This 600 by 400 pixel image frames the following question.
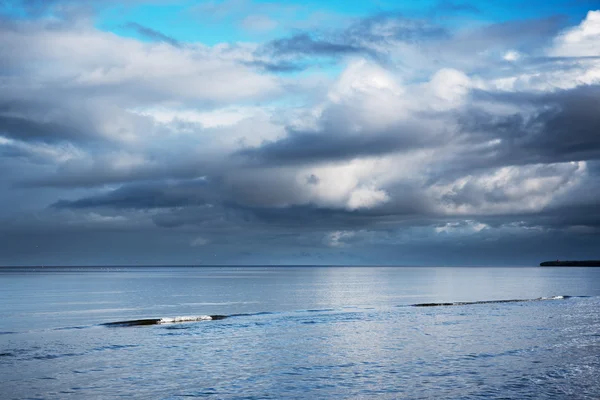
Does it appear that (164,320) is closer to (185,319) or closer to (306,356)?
(185,319)

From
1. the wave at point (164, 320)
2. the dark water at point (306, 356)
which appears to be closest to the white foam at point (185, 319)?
the wave at point (164, 320)

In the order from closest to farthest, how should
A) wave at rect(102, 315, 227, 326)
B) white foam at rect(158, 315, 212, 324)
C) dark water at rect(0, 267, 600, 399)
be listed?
dark water at rect(0, 267, 600, 399), wave at rect(102, 315, 227, 326), white foam at rect(158, 315, 212, 324)

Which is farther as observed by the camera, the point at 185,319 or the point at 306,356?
the point at 185,319

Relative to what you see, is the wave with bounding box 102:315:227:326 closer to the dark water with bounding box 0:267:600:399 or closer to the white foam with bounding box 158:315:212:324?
the white foam with bounding box 158:315:212:324

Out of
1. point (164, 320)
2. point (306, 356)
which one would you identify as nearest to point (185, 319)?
point (164, 320)

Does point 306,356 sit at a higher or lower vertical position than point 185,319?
higher

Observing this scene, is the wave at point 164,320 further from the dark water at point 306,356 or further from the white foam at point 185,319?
the dark water at point 306,356

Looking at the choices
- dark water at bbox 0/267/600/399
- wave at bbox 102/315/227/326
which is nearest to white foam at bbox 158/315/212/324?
wave at bbox 102/315/227/326

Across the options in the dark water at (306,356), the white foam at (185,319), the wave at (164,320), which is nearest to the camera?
the dark water at (306,356)

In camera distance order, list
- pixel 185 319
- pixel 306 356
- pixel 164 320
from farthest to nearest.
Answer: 1. pixel 185 319
2. pixel 164 320
3. pixel 306 356

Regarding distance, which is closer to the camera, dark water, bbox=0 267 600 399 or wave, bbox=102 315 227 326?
dark water, bbox=0 267 600 399

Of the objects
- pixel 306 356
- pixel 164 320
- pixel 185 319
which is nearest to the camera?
pixel 306 356

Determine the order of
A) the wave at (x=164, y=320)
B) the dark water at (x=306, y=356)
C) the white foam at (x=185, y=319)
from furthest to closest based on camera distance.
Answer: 1. the white foam at (x=185, y=319)
2. the wave at (x=164, y=320)
3. the dark water at (x=306, y=356)

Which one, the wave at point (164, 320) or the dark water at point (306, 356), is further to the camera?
the wave at point (164, 320)
